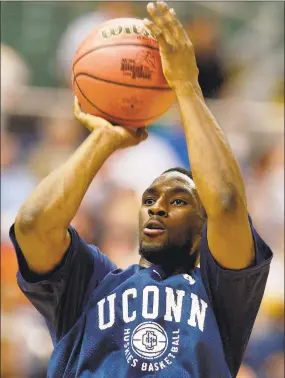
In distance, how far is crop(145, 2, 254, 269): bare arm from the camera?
2887mm

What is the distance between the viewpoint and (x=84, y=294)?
316cm

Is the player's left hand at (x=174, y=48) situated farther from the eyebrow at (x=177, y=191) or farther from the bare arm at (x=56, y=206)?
the eyebrow at (x=177, y=191)

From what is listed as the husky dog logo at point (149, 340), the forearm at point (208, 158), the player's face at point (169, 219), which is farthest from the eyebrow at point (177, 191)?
the husky dog logo at point (149, 340)

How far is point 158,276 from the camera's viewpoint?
317 cm

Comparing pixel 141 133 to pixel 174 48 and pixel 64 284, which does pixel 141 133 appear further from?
pixel 64 284

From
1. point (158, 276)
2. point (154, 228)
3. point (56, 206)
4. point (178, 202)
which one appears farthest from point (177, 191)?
point (56, 206)

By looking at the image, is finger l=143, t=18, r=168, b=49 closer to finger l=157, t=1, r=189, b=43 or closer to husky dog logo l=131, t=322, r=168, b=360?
finger l=157, t=1, r=189, b=43

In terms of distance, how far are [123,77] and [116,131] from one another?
21 cm

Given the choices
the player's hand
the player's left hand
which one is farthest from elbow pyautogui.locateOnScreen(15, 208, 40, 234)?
the player's left hand

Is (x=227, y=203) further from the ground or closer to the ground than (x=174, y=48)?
closer to the ground

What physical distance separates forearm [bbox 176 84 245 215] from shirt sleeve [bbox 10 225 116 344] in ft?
1.87

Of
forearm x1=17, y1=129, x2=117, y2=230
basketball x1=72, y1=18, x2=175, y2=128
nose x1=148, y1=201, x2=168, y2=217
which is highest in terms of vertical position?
basketball x1=72, y1=18, x2=175, y2=128

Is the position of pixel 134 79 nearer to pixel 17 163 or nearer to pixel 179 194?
pixel 179 194

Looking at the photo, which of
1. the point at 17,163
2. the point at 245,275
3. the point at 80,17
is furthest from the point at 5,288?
the point at 245,275
